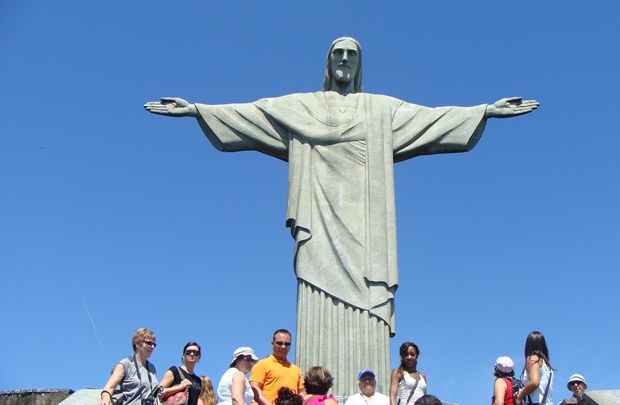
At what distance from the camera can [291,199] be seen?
46.8 feet

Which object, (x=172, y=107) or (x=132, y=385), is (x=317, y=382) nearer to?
(x=132, y=385)

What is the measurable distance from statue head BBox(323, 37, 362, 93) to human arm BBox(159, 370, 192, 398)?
6610mm

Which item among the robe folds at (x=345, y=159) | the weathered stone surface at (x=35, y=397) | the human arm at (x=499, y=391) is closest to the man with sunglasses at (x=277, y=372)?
the human arm at (x=499, y=391)

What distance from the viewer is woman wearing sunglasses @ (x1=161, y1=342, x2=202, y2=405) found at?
10039 millimetres

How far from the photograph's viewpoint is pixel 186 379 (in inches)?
403

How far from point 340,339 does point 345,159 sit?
2.84 metres

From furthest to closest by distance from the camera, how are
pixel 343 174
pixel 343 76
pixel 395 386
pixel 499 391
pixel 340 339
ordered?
pixel 343 76, pixel 343 174, pixel 340 339, pixel 395 386, pixel 499 391

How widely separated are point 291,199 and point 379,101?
2252 millimetres

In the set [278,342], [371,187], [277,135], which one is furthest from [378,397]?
[277,135]

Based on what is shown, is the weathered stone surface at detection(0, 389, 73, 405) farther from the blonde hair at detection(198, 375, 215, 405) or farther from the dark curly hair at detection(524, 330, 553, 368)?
the dark curly hair at detection(524, 330, 553, 368)

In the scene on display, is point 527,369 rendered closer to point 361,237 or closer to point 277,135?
point 361,237

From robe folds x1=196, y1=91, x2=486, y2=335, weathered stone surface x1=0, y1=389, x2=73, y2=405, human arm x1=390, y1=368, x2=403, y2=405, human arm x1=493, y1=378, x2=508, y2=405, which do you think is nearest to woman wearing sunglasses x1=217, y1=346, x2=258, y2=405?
human arm x1=390, y1=368, x2=403, y2=405

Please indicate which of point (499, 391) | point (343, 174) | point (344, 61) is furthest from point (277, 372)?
point (344, 61)

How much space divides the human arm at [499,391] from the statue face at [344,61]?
6.57m
